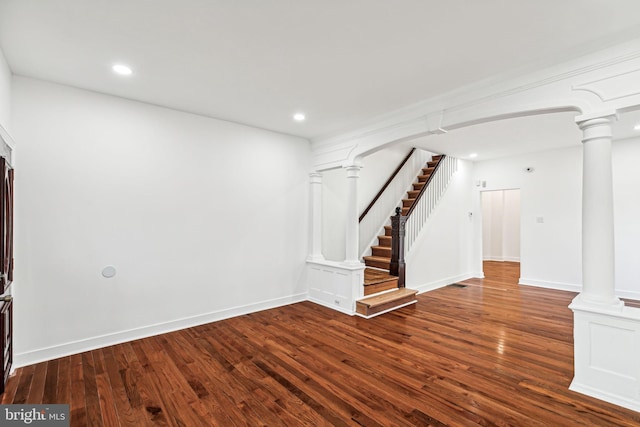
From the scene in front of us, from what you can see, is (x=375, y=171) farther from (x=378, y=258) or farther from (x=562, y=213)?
(x=562, y=213)

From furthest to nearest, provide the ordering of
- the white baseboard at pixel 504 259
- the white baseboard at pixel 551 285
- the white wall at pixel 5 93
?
the white baseboard at pixel 504 259 → the white baseboard at pixel 551 285 → the white wall at pixel 5 93

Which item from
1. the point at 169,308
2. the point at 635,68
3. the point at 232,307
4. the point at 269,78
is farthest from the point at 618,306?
the point at 169,308

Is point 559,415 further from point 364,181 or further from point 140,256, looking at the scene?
point 364,181

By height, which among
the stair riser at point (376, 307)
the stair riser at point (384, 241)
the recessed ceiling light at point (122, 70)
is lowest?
the stair riser at point (376, 307)

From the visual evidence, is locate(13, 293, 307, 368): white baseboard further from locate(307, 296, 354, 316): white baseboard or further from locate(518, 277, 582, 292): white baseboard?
locate(518, 277, 582, 292): white baseboard

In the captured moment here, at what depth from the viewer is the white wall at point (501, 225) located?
10250 millimetres

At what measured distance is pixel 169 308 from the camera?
3.93 metres

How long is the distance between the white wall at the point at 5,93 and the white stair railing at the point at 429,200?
5.33 metres

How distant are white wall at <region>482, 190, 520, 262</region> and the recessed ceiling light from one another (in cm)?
1039

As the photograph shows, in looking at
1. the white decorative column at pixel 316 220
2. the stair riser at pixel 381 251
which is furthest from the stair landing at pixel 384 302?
the white decorative column at pixel 316 220

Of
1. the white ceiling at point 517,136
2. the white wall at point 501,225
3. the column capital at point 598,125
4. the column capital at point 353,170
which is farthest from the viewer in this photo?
the white wall at point 501,225

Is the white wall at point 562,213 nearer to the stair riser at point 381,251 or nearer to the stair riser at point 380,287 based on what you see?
the stair riser at point 381,251

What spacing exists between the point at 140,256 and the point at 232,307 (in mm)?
1446

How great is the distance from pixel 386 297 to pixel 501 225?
7.65m
